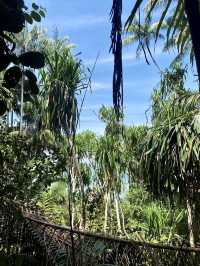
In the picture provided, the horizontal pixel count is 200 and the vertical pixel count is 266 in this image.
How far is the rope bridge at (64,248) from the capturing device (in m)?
2.99

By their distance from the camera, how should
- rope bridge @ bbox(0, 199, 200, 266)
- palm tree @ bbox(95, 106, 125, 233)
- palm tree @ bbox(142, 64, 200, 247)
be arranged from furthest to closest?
1. palm tree @ bbox(95, 106, 125, 233)
2. palm tree @ bbox(142, 64, 200, 247)
3. rope bridge @ bbox(0, 199, 200, 266)

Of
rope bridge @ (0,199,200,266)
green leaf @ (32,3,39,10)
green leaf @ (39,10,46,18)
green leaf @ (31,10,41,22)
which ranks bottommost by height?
rope bridge @ (0,199,200,266)

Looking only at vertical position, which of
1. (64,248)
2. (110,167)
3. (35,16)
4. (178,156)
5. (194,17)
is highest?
(110,167)

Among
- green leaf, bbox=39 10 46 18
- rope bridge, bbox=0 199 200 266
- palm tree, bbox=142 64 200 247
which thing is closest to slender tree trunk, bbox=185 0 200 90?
green leaf, bbox=39 10 46 18

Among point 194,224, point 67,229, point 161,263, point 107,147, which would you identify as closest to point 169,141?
point 194,224

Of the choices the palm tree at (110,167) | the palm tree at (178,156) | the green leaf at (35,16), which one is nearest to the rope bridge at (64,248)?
the green leaf at (35,16)

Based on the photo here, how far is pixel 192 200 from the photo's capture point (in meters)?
7.50

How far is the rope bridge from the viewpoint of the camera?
118 inches

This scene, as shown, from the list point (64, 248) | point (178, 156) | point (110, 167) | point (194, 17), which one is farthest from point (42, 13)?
point (110, 167)

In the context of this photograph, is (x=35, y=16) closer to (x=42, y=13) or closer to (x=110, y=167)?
(x=42, y=13)

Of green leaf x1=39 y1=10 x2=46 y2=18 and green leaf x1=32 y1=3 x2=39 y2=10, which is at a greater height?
green leaf x1=32 y1=3 x2=39 y2=10

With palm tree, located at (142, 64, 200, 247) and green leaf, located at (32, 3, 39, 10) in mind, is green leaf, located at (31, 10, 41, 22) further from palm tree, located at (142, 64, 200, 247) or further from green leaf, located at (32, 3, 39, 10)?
palm tree, located at (142, 64, 200, 247)

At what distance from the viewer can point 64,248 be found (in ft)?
11.8

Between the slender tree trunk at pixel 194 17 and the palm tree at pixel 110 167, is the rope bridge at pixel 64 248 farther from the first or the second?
the palm tree at pixel 110 167
